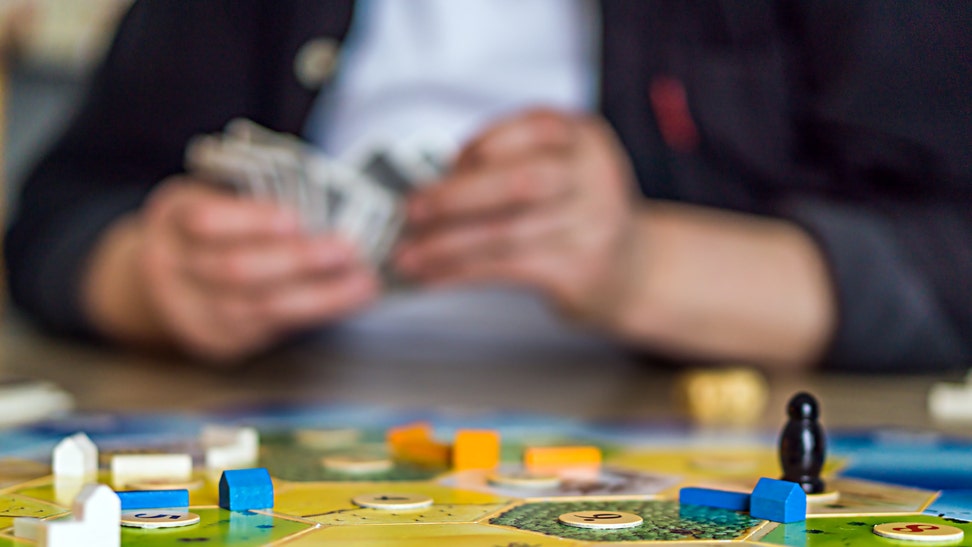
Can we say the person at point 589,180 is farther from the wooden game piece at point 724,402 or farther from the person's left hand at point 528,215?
the wooden game piece at point 724,402

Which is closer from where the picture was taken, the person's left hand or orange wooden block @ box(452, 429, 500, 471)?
orange wooden block @ box(452, 429, 500, 471)

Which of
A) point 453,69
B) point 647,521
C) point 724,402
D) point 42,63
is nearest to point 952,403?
point 724,402

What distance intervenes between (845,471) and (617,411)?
25 centimetres

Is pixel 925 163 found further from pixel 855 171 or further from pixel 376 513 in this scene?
pixel 376 513

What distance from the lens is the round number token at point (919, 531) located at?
0.33 meters

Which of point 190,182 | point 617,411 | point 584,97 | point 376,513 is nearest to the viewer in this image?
point 376,513

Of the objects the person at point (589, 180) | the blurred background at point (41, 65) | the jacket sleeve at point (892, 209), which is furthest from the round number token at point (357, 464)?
the blurred background at point (41, 65)

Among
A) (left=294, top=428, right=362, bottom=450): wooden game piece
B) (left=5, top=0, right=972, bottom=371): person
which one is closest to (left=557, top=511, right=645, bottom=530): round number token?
(left=294, top=428, right=362, bottom=450): wooden game piece

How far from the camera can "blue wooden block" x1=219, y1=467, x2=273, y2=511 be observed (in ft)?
1.21

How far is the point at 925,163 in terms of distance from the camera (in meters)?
1.01

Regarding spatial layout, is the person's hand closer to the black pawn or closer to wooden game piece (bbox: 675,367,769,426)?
wooden game piece (bbox: 675,367,769,426)

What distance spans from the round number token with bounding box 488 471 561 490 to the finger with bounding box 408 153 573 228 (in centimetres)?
46

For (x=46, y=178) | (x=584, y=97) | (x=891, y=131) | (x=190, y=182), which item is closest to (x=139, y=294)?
(x=190, y=182)

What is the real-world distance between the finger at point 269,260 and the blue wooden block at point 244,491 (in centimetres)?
56
